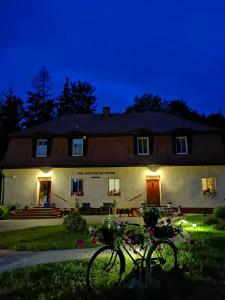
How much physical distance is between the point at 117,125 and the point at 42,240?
15.5m

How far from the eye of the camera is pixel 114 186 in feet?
73.6

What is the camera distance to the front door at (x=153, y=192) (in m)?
22.1

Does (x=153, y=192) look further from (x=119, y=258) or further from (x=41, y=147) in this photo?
(x=119, y=258)

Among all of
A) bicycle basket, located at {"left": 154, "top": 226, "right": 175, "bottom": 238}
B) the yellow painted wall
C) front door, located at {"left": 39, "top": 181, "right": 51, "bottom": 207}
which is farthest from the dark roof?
bicycle basket, located at {"left": 154, "top": 226, "right": 175, "bottom": 238}

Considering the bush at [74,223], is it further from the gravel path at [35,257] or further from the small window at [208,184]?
the small window at [208,184]

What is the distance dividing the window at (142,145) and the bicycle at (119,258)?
1721 cm

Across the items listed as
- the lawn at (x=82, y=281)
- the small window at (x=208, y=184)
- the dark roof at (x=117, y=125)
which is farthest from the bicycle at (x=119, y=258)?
the dark roof at (x=117, y=125)

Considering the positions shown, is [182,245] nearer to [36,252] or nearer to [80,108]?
[36,252]

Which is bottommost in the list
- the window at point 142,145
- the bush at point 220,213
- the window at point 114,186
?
the bush at point 220,213

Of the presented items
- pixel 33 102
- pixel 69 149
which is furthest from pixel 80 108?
pixel 69 149

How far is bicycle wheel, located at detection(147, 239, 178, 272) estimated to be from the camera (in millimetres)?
5553

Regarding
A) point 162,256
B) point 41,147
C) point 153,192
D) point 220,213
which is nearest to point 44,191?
point 41,147

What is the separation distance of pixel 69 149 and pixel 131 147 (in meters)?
4.94

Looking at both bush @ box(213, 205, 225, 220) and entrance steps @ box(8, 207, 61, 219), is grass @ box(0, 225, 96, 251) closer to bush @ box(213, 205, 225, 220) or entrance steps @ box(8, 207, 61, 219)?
bush @ box(213, 205, 225, 220)
